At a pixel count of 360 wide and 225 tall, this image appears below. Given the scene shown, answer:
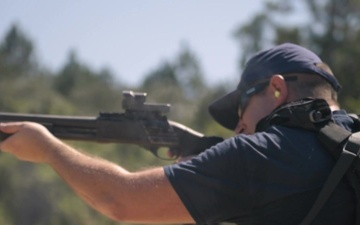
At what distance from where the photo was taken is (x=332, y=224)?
9.89ft

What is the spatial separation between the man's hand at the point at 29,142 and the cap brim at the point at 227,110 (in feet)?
3.07

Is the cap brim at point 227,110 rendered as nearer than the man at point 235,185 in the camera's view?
No

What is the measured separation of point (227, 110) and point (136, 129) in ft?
2.74

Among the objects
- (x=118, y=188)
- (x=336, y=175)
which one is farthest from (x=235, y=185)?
(x=118, y=188)

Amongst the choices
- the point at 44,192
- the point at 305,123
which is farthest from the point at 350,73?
the point at 44,192

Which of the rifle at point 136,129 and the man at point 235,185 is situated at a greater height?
the man at point 235,185

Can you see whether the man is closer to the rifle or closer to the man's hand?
the man's hand

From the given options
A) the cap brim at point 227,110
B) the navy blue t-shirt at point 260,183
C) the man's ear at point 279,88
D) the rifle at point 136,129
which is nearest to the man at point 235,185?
the navy blue t-shirt at point 260,183

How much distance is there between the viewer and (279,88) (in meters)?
3.40

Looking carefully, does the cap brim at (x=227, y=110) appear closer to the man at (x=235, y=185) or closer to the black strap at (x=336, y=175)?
the man at (x=235, y=185)

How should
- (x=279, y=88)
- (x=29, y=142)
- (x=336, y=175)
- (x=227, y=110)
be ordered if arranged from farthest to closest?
(x=227, y=110), (x=29, y=142), (x=279, y=88), (x=336, y=175)

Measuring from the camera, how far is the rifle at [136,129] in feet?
15.0

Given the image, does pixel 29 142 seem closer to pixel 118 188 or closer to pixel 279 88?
pixel 118 188

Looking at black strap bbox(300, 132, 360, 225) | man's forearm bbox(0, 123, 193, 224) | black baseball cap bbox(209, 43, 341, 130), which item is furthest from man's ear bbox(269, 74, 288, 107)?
man's forearm bbox(0, 123, 193, 224)
